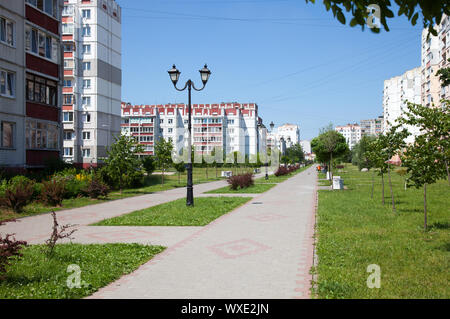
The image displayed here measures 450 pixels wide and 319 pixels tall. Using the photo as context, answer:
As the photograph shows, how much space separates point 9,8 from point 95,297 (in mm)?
19496

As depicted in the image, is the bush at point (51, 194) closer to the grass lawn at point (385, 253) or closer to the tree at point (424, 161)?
the grass lawn at point (385, 253)

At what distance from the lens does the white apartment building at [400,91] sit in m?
95.7

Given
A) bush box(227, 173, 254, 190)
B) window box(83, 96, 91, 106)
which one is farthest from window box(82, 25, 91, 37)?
bush box(227, 173, 254, 190)

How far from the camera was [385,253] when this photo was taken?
277 inches

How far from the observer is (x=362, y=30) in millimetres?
4316

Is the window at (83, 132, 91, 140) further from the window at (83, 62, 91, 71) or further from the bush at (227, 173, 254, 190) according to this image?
the bush at (227, 173, 254, 190)

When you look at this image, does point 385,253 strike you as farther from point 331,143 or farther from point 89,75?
point 89,75

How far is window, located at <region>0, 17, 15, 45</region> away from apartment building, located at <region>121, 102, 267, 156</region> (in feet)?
236

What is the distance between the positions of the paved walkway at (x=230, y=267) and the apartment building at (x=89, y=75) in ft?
110

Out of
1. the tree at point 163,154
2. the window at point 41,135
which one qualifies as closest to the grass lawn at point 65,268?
the window at point 41,135

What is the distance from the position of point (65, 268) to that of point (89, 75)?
3777 centimetres

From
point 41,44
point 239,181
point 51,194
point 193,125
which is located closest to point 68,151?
point 41,44

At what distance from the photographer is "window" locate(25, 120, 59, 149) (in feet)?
70.5
